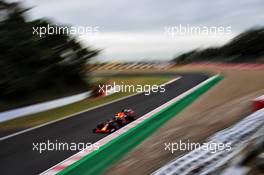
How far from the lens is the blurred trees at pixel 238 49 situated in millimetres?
50688

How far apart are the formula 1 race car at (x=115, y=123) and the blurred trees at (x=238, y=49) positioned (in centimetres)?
3715

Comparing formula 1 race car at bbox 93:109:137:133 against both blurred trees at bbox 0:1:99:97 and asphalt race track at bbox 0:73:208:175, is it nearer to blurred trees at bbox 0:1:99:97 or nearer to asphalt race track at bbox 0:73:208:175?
asphalt race track at bbox 0:73:208:175

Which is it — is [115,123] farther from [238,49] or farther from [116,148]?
[238,49]

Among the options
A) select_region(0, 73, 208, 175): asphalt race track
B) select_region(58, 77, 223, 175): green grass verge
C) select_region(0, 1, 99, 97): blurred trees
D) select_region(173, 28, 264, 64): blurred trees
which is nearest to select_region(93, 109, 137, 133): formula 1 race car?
select_region(0, 73, 208, 175): asphalt race track

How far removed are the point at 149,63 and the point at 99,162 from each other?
171 ft

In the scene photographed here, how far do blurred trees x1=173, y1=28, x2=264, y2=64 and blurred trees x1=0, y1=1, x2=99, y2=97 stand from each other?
90.2ft

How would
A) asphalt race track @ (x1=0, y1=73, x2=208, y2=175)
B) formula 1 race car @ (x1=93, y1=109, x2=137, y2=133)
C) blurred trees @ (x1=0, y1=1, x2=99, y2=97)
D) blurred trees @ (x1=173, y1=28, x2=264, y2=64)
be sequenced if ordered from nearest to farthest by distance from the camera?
asphalt race track @ (x1=0, y1=73, x2=208, y2=175), formula 1 race car @ (x1=93, y1=109, x2=137, y2=133), blurred trees @ (x1=0, y1=1, x2=99, y2=97), blurred trees @ (x1=173, y1=28, x2=264, y2=64)

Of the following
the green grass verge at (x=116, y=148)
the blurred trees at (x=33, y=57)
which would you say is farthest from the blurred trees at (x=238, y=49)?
the green grass verge at (x=116, y=148)

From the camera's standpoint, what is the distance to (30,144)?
9781mm

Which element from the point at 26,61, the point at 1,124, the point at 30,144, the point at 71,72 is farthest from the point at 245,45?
the point at 30,144

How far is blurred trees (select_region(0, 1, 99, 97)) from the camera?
18.2 m

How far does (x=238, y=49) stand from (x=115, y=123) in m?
43.7

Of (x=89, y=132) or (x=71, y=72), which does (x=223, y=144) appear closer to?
(x=89, y=132)

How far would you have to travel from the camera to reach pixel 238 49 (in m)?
51.7
